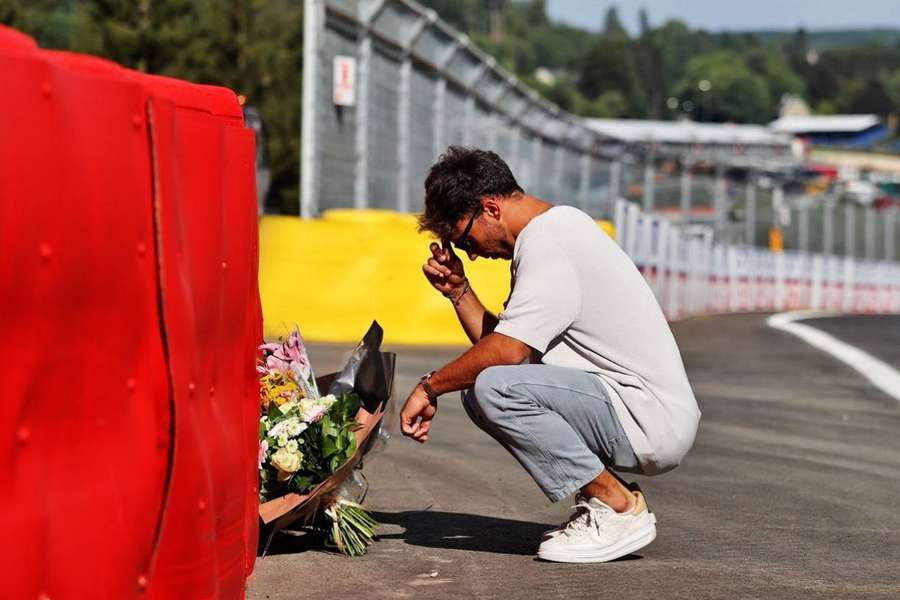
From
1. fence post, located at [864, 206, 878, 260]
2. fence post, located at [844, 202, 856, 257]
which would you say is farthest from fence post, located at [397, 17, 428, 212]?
fence post, located at [864, 206, 878, 260]

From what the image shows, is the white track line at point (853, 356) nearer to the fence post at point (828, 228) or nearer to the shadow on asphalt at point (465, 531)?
the shadow on asphalt at point (465, 531)

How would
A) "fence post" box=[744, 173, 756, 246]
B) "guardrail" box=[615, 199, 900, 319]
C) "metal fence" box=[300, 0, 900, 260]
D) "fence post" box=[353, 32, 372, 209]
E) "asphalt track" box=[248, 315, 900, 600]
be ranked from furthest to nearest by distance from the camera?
"fence post" box=[744, 173, 756, 246]
"guardrail" box=[615, 199, 900, 319]
"fence post" box=[353, 32, 372, 209]
"metal fence" box=[300, 0, 900, 260]
"asphalt track" box=[248, 315, 900, 600]

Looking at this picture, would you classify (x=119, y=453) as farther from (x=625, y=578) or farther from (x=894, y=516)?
(x=894, y=516)

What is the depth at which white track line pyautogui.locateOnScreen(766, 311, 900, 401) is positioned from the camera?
1295 centimetres

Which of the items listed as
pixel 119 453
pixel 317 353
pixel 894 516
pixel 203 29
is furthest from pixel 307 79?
pixel 203 29

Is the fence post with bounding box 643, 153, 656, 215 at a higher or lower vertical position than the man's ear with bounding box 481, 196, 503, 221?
higher

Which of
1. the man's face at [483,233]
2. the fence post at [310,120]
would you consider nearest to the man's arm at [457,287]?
the man's face at [483,233]

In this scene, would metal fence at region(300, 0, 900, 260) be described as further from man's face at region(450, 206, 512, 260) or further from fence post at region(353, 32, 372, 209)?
man's face at region(450, 206, 512, 260)

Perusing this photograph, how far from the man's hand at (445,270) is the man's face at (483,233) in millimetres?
169

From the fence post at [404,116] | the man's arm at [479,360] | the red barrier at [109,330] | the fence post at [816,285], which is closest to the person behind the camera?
the red barrier at [109,330]

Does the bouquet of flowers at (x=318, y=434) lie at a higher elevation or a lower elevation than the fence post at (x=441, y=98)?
lower

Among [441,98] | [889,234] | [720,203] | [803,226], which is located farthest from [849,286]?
[441,98]

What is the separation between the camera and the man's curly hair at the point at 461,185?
5.37 m

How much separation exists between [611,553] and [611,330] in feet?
2.28
